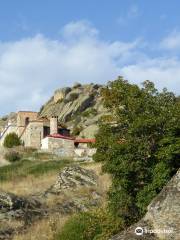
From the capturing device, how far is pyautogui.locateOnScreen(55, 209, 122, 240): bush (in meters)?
20.8

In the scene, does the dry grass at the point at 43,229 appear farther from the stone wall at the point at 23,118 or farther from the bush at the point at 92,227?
the stone wall at the point at 23,118

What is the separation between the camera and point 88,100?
115 m

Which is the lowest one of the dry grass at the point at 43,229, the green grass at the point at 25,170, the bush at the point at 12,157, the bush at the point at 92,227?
the dry grass at the point at 43,229

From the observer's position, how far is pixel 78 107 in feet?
369

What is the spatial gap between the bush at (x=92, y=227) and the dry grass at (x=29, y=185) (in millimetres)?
11058

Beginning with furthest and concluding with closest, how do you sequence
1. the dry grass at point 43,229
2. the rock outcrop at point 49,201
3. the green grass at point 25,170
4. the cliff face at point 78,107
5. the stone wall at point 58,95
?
1. the stone wall at point 58,95
2. the cliff face at point 78,107
3. the green grass at point 25,170
4. the rock outcrop at point 49,201
5. the dry grass at point 43,229

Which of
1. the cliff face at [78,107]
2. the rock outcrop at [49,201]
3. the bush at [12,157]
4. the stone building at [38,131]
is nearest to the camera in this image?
the rock outcrop at [49,201]

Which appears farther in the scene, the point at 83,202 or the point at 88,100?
the point at 88,100

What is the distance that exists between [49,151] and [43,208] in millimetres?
45423

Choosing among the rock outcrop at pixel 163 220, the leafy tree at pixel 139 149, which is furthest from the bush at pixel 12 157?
the rock outcrop at pixel 163 220

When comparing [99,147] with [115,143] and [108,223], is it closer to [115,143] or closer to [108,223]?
[115,143]

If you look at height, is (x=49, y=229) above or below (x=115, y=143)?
below

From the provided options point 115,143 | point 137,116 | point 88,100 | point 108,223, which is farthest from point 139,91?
point 88,100

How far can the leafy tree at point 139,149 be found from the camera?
20578 millimetres
